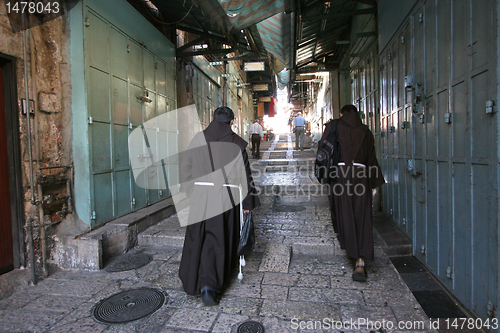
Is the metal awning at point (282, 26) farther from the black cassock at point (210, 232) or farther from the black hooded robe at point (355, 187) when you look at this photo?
the black cassock at point (210, 232)

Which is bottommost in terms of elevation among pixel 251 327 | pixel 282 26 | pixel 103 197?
pixel 251 327

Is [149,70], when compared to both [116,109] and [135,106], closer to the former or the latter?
[135,106]

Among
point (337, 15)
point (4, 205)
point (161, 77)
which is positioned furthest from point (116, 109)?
point (337, 15)

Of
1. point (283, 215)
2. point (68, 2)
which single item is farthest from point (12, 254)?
point (283, 215)

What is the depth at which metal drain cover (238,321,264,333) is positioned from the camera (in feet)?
8.04

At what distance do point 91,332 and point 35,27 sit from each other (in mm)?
3730

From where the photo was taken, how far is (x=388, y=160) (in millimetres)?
5180

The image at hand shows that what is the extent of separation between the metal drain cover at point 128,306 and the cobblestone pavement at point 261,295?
56 millimetres

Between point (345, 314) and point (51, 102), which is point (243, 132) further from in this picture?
point (345, 314)

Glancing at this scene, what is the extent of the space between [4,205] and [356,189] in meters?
4.18

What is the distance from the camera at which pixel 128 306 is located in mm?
2902

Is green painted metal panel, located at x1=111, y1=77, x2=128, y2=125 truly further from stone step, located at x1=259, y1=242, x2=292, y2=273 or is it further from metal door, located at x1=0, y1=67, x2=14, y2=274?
stone step, located at x1=259, y1=242, x2=292, y2=273

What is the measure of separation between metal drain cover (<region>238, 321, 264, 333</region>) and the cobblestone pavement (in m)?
0.05

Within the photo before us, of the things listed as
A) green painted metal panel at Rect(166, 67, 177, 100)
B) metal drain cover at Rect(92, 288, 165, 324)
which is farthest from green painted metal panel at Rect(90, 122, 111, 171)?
green painted metal panel at Rect(166, 67, 177, 100)
